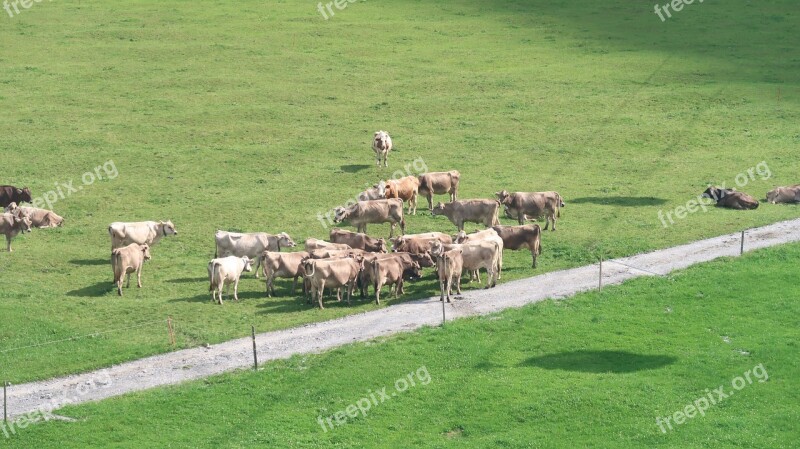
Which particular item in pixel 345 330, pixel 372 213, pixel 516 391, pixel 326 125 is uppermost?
pixel 326 125

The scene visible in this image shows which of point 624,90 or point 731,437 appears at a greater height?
point 624,90

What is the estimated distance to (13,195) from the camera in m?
52.8

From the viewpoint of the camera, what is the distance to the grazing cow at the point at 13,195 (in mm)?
52625

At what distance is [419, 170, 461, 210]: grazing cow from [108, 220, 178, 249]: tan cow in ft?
38.5

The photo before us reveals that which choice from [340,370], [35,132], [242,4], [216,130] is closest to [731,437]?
[340,370]

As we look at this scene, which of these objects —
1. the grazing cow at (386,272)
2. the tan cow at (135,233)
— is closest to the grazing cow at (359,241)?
the grazing cow at (386,272)

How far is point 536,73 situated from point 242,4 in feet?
79.1

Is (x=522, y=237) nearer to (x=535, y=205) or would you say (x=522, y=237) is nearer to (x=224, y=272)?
(x=535, y=205)

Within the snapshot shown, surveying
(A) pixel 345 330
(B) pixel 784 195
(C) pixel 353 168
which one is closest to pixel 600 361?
(A) pixel 345 330

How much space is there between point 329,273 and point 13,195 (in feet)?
59.7

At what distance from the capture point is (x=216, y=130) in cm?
6519

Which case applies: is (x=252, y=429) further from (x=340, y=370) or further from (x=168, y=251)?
(x=168, y=251)

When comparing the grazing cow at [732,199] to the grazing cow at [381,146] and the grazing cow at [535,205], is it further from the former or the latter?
the grazing cow at [381,146]

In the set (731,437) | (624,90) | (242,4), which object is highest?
(242,4)
